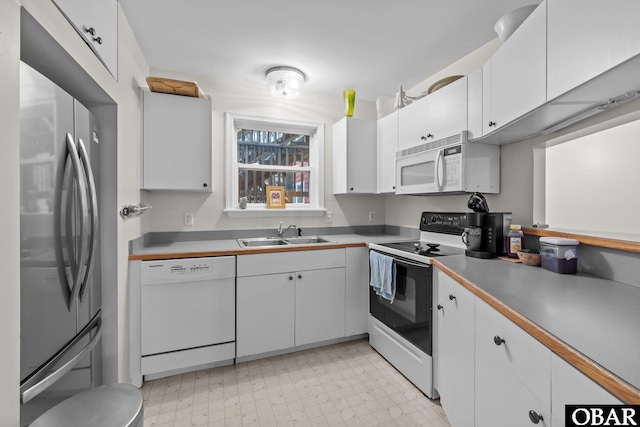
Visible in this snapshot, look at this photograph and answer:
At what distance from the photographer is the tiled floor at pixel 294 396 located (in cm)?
164

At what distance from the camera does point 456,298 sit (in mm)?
1421

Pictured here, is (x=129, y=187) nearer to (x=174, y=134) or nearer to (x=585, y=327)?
(x=174, y=134)

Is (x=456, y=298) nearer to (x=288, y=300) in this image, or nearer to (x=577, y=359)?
(x=577, y=359)

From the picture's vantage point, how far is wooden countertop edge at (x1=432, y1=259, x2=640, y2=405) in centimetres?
52

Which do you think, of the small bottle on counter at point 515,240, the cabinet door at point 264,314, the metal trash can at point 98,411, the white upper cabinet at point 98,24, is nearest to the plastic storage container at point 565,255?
the small bottle on counter at point 515,240

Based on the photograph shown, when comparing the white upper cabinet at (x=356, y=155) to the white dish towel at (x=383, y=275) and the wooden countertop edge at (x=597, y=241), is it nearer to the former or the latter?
the white dish towel at (x=383, y=275)

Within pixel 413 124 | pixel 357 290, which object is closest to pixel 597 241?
pixel 413 124

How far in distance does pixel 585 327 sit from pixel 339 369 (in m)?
1.70

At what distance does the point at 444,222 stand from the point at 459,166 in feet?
1.88

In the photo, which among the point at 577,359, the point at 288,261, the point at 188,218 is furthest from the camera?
the point at 188,218

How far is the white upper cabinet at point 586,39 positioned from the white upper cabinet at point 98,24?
6.22 feet

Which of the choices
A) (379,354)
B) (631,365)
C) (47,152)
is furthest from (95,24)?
(379,354)

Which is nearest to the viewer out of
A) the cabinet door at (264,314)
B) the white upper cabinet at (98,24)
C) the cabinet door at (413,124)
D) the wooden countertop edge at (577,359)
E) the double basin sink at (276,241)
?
the wooden countertop edge at (577,359)

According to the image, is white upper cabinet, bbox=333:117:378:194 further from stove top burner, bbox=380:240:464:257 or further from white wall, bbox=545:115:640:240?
white wall, bbox=545:115:640:240
